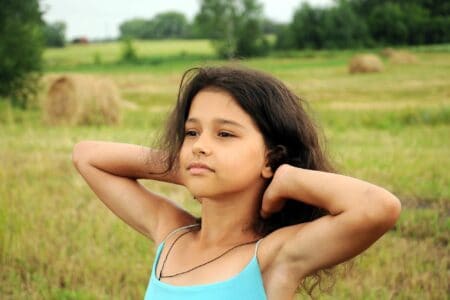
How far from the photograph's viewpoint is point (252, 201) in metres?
2.49

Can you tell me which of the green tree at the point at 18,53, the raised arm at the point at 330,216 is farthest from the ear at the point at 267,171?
the green tree at the point at 18,53

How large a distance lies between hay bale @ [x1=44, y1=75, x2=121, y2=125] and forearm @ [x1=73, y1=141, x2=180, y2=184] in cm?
1160

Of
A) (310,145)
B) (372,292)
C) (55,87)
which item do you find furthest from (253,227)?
(55,87)

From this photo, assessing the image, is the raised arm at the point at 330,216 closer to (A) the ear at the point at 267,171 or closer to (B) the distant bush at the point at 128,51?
(A) the ear at the point at 267,171

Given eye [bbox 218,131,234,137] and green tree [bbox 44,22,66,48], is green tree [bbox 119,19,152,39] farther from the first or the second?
eye [bbox 218,131,234,137]

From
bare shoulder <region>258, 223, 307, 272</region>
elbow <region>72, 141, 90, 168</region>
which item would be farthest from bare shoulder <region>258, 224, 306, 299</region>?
elbow <region>72, 141, 90, 168</region>

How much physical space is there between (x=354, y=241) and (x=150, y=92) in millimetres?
21860

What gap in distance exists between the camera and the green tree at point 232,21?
59812mm

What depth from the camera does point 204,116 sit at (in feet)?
7.87

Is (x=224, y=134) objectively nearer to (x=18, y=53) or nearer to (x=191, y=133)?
(x=191, y=133)

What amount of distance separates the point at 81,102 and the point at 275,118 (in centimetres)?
1280

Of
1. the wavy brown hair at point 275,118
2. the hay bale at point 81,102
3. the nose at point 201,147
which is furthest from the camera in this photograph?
the hay bale at point 81,102

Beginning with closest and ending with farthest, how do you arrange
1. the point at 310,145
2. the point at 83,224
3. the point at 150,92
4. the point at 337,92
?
1. the point at 310,145
2. the point at 83,224
3. the point at 337,92
4. the point at 150,92

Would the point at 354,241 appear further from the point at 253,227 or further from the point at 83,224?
the point at 83,224
